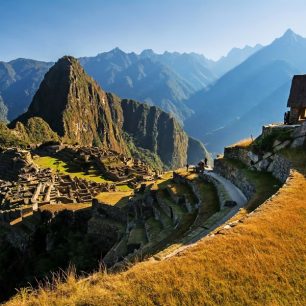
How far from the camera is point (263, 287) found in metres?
10.5

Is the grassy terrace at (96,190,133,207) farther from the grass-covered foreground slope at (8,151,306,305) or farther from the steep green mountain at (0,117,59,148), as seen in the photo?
the steep green mountain at (0,117,59,148)

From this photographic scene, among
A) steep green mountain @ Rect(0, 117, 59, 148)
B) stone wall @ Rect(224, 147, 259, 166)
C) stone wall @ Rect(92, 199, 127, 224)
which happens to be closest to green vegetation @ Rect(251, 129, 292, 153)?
stone wall @ Rect(224, 147, 259, 166)

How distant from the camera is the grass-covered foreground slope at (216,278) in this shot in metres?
9.93

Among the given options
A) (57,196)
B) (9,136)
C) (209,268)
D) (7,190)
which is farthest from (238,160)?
(9,136)

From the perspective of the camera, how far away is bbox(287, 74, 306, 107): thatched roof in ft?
95.4

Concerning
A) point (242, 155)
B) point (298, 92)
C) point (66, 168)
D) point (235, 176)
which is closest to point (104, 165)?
point (66, 168)

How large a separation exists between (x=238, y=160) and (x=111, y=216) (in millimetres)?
13167

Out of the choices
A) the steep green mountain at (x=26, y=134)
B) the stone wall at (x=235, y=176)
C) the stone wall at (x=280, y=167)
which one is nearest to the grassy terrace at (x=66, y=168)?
the steep green mountain at (x=26, y=134)

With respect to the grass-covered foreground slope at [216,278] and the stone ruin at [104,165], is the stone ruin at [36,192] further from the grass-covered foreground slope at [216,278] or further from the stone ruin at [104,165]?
the grass-covered foreground slope at [216,278]

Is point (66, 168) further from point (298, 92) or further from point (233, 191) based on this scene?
point (298, 92)

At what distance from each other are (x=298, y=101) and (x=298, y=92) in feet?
2.59

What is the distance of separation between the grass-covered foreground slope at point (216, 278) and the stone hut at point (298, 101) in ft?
61.1

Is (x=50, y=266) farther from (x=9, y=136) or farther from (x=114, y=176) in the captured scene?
(x=9, y=136)

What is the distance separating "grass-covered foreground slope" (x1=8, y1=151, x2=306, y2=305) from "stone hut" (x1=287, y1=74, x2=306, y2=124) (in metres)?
18.6
